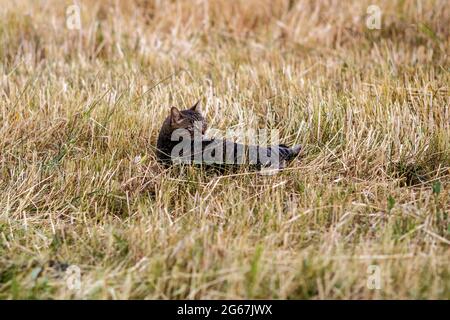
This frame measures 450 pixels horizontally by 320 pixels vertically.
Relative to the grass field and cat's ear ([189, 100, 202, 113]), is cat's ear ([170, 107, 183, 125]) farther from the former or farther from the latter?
the grass field

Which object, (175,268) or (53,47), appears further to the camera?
(53,47)

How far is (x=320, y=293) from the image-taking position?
303 centimetres

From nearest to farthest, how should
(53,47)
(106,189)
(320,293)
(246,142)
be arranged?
(320,293) → (106,189) → (246,142) → (53,47)

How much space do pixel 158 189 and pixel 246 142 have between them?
2.47 feet

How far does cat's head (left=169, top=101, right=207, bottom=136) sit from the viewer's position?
167 inches

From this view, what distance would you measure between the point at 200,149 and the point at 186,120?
20 centimetres

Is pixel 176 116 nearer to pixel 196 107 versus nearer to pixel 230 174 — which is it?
pixel 196 107

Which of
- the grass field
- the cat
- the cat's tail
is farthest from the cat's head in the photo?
the cat's tail

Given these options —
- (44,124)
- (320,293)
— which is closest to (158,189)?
(44,124)

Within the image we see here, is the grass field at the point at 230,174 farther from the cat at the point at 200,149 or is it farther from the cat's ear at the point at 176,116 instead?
the cat's ear at the point at 176,116

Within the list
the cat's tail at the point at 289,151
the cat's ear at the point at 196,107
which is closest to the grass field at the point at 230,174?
the cat's tail at the point at 289,151

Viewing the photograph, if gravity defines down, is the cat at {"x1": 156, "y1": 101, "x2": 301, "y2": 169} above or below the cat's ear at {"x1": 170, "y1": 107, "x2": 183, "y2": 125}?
below

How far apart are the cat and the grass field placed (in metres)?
0.09

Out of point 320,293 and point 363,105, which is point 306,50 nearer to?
point 363,105
